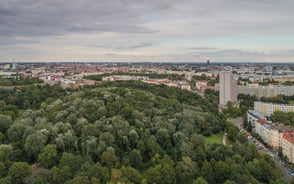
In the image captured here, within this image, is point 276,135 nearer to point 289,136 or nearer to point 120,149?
point 289,136

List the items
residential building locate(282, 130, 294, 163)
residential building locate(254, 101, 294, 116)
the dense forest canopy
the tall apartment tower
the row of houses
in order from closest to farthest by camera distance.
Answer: the dense forest canopy
residential building locate(282, 130, 294, 163)
the row of houses
residential building locate(254, 101, 294, 116)
the tall apartment tower

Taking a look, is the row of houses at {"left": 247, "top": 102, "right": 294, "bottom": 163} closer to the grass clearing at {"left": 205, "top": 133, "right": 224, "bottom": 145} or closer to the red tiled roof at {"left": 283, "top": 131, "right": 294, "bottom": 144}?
the red tiled roof at {"left": 283, "top": 131, "right": 294, "bottom": 144}

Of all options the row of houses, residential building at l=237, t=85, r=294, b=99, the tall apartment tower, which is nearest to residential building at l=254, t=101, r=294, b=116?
the tall apartment tower

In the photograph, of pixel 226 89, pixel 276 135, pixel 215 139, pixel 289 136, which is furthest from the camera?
pixel 226 89

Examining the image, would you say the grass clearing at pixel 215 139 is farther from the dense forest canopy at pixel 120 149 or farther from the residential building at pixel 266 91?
the residential building at pixel 266 91

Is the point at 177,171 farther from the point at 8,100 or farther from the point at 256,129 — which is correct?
the point at 8,100

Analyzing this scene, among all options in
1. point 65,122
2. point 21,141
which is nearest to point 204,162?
point 65,122

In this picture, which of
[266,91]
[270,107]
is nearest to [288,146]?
[270,107]

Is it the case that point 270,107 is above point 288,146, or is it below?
above
